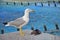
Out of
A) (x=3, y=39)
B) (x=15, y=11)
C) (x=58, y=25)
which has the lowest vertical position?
(x=3, y=39)

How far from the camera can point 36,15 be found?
117 cm

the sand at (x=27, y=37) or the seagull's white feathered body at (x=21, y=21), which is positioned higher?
the seagull's white feathered body at (x=21, y=21)

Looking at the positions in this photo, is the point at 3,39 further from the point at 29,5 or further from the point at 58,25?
the point at 58,25

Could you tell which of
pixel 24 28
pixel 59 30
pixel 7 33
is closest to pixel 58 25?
pixel 59 30

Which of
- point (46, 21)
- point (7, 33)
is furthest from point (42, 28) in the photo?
point (7, 33)

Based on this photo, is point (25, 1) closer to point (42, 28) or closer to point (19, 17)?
point (19, 17)

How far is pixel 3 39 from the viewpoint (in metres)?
1.14

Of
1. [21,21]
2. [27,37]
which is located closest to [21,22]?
[21,21]

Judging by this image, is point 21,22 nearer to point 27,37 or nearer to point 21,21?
point 21,21

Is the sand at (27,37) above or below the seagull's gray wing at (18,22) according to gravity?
below

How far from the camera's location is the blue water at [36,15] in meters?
1.15

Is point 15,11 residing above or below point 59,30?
above

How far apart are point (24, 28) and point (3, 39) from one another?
0.20 metres

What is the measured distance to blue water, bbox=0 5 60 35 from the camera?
3.78 feet
